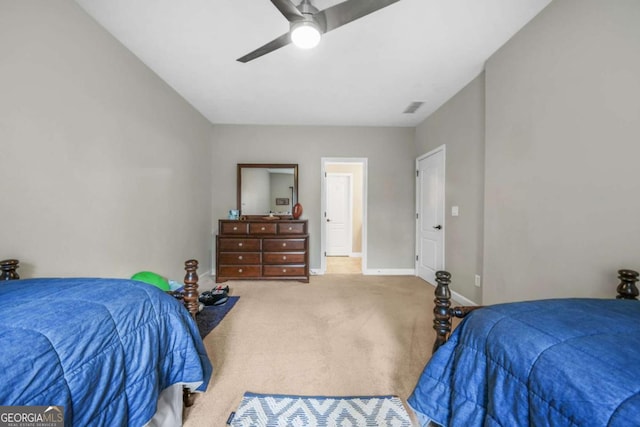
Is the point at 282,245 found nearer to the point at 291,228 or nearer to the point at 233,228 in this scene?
the point at 291,228

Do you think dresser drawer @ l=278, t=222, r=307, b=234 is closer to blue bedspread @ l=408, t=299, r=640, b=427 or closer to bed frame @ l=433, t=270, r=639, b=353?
bed frame @ l=433, t=270, r=639, b=353

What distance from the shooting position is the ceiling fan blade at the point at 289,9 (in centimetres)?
143

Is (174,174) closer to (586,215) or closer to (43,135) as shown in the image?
(43,135)

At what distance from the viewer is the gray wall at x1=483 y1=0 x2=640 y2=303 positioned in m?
1.37

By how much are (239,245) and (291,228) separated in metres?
0.86

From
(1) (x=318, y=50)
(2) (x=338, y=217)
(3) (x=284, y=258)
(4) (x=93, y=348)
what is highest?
(1) (x=318, y=50)

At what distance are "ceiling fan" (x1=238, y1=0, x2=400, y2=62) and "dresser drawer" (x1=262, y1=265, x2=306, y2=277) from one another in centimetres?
302

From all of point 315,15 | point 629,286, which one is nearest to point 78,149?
point 315,15

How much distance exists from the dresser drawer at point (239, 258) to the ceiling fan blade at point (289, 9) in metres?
3.08

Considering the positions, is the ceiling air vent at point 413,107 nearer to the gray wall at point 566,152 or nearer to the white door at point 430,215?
the white door at point 430,215

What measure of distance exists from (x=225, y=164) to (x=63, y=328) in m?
3.93

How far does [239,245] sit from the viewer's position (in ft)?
12.6

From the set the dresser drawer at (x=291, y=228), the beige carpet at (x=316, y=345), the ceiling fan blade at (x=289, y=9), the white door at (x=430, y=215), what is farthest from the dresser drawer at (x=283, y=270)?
the ceiling fan blade at (x=289, y=9)

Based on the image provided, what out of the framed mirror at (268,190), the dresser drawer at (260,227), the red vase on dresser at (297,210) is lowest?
the dresser drawer at (260,227)
